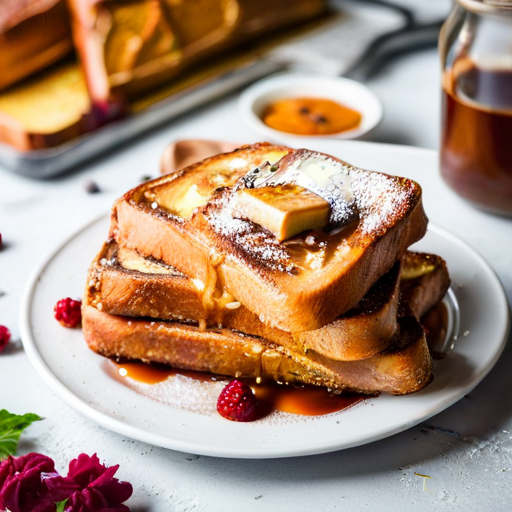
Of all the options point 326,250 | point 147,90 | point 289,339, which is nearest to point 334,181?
point 326,250

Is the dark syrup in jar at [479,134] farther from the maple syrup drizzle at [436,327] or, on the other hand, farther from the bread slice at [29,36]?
the bread slice at [29,36]

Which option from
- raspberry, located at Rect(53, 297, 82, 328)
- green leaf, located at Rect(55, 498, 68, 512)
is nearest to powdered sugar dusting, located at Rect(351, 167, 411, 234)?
raspberry, located at Rect(53, 297, 82, 328)

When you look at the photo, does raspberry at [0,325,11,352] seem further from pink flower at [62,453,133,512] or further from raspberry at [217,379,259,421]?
raspberry at [217,379,259,421]

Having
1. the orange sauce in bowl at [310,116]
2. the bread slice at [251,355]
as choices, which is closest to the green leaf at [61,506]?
the bread slice at [251,355]

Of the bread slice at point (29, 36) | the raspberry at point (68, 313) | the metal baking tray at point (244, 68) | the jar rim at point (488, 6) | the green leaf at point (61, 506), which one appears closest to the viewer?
the green leaf at point (61, 506)

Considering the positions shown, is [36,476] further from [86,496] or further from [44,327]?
[44,327]

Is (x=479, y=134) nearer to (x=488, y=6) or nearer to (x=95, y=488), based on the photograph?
(x=488, y=6)
